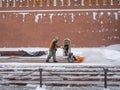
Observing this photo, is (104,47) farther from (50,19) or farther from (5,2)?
(5,2)

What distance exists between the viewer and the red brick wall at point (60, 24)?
24.5 metres

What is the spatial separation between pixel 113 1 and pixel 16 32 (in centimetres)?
796

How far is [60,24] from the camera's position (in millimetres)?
24797

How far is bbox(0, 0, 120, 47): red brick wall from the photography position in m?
24.5

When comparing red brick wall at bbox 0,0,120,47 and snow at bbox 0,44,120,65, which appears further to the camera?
red brick wall at bbox 0,0,120,47

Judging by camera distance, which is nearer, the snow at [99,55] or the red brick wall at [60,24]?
the snow at [99,55]

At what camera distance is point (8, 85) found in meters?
10.9

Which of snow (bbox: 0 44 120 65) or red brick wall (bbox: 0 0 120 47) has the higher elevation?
red brick wall (bbox: 0 0 120 47)

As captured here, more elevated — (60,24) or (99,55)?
(60,24)

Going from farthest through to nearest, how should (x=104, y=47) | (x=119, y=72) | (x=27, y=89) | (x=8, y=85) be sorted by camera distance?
(x=104, y=47)
(x=119, y=72)
(x=8, y=85)
(x=27, y=89)

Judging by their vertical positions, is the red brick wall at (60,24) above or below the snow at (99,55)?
above

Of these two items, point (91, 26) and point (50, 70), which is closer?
point (50, 70)

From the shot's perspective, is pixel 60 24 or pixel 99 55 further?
pixel 60 24

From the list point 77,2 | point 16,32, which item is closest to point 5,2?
point 16,32
